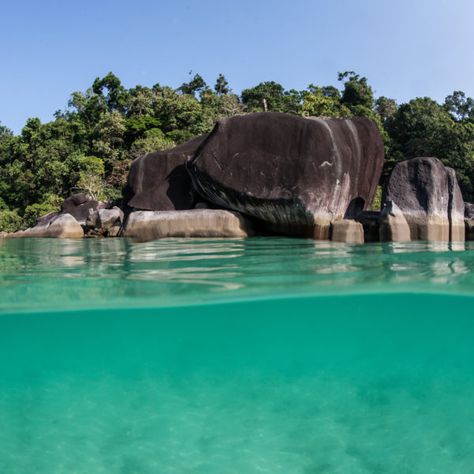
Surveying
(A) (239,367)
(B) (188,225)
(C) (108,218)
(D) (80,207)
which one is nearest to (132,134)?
(D) (80,207)

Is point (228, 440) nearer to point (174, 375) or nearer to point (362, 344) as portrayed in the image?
point (174, 375)

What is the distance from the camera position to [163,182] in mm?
14273

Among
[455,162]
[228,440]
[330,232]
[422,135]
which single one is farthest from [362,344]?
[422,135]

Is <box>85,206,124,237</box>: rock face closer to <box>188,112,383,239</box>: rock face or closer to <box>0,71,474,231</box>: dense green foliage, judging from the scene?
<box>188,112,383,239</box>: rock face

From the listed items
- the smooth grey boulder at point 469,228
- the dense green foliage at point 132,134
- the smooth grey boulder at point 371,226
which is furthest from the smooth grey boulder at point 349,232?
the dense green foliage at point 132,134

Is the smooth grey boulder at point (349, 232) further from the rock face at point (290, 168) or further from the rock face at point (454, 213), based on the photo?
the rock face at point (454, 213)

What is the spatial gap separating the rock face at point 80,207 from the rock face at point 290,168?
8120 mm

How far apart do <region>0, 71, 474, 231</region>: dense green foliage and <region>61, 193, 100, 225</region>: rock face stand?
3.77 metres

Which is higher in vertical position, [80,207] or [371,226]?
[80,207]

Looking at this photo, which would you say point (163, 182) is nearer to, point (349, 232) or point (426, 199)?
point (349, 232)

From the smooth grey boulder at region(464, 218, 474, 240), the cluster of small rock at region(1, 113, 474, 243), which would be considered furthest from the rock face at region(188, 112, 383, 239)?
the smooth grey boulder at region(464, 218, 474, 240)

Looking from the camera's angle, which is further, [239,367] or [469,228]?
[469,228]

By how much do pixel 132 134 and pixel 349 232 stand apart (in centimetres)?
2507

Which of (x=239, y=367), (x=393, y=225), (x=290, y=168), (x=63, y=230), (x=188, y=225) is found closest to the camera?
(x=239, y=367)
